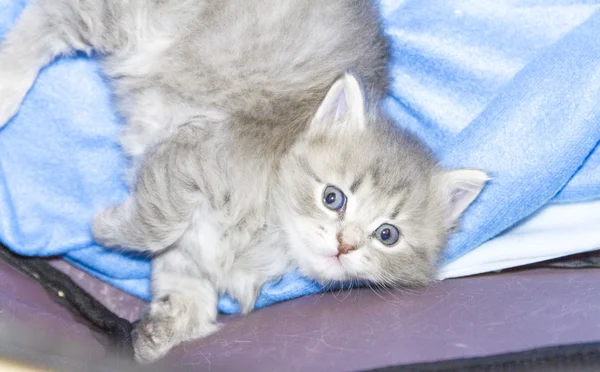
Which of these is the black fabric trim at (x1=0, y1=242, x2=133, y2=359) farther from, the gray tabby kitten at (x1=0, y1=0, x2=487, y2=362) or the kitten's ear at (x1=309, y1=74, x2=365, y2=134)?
the kitten's ear at (x1=309, y1=74, x2=365, y2=134)

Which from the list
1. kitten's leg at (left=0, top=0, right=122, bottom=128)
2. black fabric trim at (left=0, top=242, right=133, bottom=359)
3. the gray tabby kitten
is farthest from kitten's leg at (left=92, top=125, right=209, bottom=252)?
kitten's leg at (left=0, top=0, right=122, bottom=128)

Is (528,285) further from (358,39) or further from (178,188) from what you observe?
(178,188)

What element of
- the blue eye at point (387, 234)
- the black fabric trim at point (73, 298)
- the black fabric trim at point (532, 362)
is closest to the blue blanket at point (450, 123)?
the black fabric trim at point (73, 298)

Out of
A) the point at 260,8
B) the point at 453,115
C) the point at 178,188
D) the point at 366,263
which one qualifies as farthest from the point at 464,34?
the point at 178,188

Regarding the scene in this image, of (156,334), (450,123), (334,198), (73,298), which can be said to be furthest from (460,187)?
(73,298)

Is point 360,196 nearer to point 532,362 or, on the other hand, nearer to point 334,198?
point 334,198
